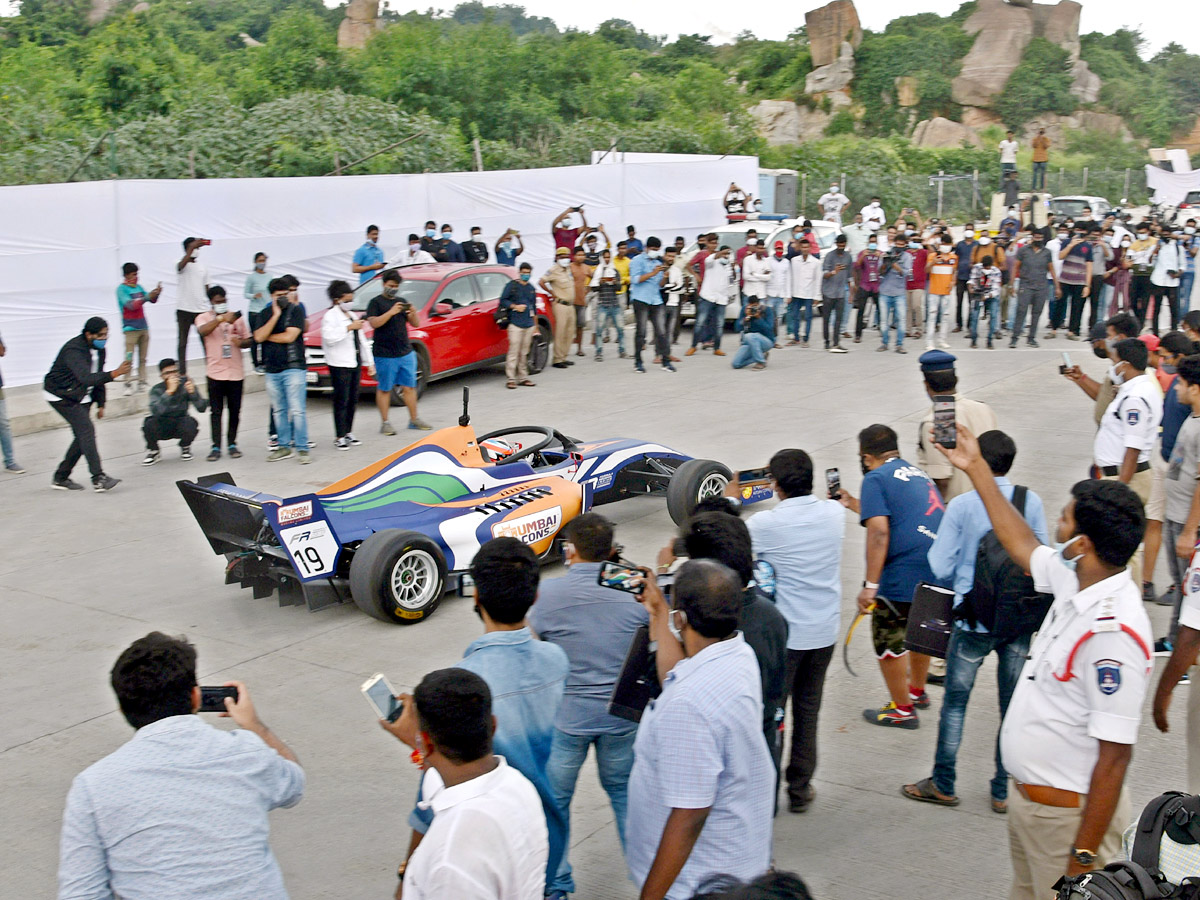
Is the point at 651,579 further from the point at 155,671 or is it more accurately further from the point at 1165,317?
the point at 1165,317

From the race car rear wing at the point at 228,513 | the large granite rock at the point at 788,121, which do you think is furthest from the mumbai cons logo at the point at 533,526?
the large granite rock at the point at 788,121

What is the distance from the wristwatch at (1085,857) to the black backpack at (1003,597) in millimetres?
1528

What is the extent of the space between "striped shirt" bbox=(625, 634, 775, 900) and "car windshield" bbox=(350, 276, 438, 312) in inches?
493

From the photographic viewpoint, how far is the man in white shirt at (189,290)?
15352 mm

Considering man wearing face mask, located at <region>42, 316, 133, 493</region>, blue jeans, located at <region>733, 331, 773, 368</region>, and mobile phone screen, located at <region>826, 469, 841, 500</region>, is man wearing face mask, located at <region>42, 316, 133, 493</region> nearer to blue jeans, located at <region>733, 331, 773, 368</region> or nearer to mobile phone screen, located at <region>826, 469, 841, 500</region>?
mobile phone screen, located at <region>826, 469, 841, 500</region>

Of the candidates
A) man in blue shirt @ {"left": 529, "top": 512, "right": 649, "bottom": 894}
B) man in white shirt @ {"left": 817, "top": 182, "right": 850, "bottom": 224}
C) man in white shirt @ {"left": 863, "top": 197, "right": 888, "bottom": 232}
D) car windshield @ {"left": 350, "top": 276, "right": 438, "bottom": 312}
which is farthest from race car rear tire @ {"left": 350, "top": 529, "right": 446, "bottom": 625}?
man in white shirt @ {"left": 817, "top": 182, "right": 850, "bottom": 224}

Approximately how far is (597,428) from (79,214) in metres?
7.74

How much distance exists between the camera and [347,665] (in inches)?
276

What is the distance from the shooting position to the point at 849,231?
22.8m

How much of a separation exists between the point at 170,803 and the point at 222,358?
9681mm

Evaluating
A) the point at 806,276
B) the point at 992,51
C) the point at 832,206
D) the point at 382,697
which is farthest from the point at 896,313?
the point at 992,51

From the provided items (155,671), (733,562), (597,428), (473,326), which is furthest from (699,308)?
(155,671)

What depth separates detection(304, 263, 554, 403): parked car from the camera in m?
14.9

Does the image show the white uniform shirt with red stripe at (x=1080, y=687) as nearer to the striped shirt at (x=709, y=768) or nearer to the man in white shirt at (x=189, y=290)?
the striped shirt at (x=709, y=768)
